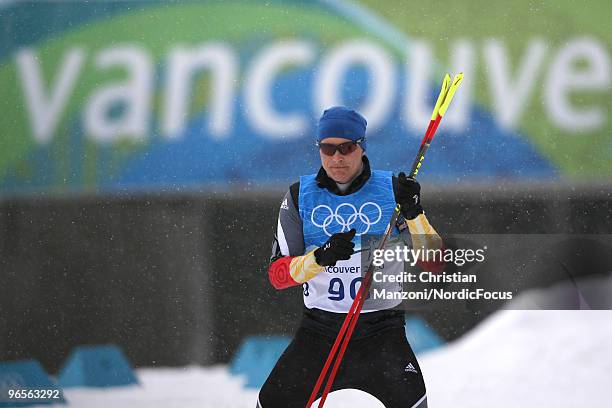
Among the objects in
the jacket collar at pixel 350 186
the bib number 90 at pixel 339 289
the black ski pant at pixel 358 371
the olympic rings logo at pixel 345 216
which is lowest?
the black ski pant at pixel 358 371

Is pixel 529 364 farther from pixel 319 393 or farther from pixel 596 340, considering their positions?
pixel 319 393

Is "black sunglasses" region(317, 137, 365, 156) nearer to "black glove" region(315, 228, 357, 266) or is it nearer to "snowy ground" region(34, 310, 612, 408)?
"black glove" region(315, 228, 357, 266)

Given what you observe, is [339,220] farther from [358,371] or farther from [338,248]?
[358,371]

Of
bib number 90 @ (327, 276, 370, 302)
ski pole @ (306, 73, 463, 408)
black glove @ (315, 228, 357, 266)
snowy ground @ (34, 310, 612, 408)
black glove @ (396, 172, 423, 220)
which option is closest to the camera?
black glove @ (315, 228, 357, 266)

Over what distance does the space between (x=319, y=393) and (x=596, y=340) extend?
1.77 meters

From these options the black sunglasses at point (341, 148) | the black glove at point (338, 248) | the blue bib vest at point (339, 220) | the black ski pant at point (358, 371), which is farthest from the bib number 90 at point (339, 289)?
the black sunglasses at point (341, 148)

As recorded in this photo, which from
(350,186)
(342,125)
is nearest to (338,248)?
(350,186)

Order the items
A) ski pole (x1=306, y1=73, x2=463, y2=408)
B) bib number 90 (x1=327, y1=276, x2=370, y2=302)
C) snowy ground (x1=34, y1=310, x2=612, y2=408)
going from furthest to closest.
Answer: snowy ground (x1=34, y1=310, x2=612, y2=408), bib number 90 (x1=327, y1=276, x2=370, y2=302), ski pole (x1=306, y1=73, x2=463, y2=408)

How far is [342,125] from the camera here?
4230 millimetres

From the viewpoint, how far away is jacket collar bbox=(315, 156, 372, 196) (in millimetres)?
4359

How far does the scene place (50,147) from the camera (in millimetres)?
5398

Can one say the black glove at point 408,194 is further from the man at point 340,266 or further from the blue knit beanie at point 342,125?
the blue knit beanie at point 342,125

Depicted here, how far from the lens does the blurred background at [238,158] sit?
17.0 feet

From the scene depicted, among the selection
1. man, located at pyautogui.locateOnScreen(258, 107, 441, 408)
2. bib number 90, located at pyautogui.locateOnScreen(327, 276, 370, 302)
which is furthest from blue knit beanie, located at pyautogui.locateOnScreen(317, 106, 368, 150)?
bib number 90, located at pyautogui.locateOnScreen(327, 276, 370, 302)
